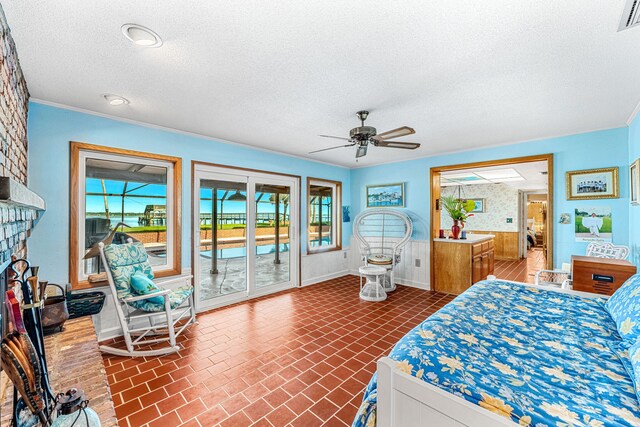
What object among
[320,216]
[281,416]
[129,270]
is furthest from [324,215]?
[281,416]

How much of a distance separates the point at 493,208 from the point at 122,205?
9.04 m

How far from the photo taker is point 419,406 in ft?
3.80

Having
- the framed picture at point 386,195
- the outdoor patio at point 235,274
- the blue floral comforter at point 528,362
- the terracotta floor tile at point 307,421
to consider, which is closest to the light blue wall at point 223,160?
the framed picture at point 386,195

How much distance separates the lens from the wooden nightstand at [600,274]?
2.54 meters

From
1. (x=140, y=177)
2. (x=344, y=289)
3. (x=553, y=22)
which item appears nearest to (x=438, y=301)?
(x=344, y=289)

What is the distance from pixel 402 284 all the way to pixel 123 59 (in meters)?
5.01

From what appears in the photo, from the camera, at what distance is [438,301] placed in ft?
13.8

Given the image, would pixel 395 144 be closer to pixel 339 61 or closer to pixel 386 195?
pixel 339 61

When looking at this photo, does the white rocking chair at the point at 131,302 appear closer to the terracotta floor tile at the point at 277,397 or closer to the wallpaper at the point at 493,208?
the terracotta floor tile at the point at 277,397

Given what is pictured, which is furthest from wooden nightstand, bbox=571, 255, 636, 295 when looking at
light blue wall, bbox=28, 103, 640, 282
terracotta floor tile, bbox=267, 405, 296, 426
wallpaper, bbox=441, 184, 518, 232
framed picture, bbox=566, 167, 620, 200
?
wallpaper, bbox=441, 184, 518, 232

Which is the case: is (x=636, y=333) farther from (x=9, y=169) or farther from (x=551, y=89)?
(x=9, y=169)

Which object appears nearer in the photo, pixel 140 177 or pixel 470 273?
pixel 140 177

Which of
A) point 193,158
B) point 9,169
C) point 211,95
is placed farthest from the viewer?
point 193,158

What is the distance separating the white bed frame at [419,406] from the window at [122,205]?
305cm
